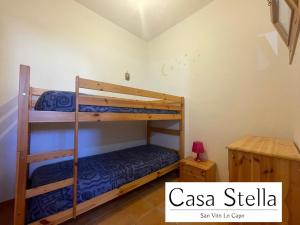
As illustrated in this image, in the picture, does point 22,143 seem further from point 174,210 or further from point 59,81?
point 174,210

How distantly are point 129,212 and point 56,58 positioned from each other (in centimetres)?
229

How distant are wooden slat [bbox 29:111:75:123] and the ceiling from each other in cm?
209

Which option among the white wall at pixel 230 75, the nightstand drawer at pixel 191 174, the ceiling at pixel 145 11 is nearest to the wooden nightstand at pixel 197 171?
the nightstand drawer at pixel 191 174

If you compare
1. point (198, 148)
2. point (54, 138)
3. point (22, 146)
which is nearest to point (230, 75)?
point (198, 148)

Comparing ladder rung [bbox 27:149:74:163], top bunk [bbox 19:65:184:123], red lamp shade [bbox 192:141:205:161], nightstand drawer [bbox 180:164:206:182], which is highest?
top bunk [bbox 19:65:184:123]

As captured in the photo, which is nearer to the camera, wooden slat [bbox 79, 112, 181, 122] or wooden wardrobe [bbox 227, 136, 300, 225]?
wooden wardrobe [bbox 227, 136, 300, 225]

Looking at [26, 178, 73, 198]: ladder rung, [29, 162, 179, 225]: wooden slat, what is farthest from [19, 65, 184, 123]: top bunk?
[29, 162, 179, 225]: wooden slat

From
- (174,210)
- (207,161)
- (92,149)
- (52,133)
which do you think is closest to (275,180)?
(174,210)

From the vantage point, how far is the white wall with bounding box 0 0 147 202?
1.78m

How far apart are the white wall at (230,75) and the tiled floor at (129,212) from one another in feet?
3.67

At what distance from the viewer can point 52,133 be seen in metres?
2.10

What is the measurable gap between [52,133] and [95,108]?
1123mm
